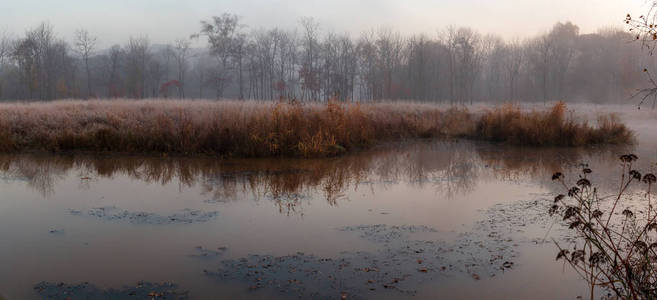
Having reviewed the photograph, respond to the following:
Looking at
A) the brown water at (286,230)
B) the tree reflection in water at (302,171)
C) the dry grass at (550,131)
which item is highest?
the dry grass at (550,131)

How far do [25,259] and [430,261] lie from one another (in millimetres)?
3539

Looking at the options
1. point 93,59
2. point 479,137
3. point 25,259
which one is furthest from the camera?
point 93,59

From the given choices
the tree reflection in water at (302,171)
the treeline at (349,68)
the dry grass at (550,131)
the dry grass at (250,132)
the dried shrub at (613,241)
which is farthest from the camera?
the treeline at (349,68)

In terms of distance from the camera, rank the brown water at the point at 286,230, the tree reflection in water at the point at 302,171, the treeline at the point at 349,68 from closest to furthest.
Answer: the brown water at the point at 286,230 < the tree reflection in water at the point at 302,171 < the treeline at the point at 349,68

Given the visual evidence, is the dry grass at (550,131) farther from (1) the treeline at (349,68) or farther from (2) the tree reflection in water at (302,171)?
(1) the treeline at (349,68)

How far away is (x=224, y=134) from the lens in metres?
11.0

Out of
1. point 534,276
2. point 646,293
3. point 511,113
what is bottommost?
point 534,276

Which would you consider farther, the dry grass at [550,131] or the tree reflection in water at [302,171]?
the dry grass at [550,131]

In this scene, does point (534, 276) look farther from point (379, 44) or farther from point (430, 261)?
point (379, 44)

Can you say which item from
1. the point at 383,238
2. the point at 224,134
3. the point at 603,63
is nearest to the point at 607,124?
the point at 224,134

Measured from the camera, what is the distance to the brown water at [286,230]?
3.85m

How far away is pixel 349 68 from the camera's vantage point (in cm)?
4903

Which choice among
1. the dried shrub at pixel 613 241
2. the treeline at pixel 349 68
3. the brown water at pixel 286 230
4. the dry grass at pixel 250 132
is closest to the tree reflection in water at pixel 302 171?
the brown water at pixel 286 230

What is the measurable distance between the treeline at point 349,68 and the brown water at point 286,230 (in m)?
37.2
